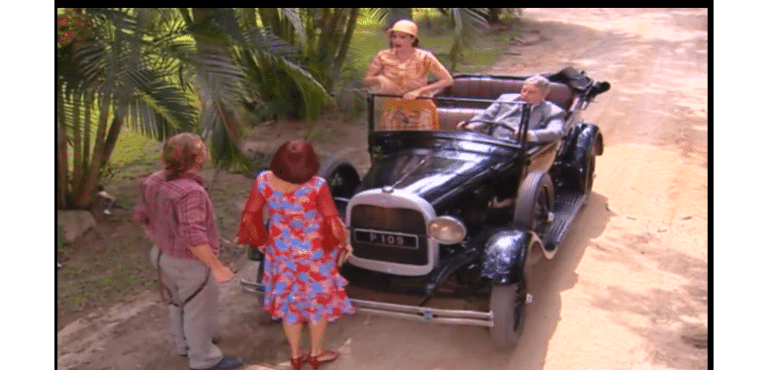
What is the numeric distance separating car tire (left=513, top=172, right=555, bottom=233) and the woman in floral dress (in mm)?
1481

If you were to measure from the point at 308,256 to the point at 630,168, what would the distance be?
532cm

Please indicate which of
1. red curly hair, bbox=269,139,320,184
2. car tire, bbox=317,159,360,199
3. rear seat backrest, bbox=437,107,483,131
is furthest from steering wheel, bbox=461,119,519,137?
red curly hair, bbox=269,139,320,184

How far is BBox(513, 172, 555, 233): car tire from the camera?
579 centimetres

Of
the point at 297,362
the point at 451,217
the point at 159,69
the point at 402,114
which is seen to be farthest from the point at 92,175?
the point at 451,217

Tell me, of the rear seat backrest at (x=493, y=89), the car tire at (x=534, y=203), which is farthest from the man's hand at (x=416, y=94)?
the rear seat backrest at (x=493, y=89)

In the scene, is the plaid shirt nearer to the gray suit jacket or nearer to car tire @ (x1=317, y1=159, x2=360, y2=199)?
car tire @ (x1=317, y1=159, x2=360, y2=199)

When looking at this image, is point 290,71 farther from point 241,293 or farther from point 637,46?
point 637,46

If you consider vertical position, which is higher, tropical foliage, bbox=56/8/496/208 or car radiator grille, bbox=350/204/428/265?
tropical foliage, bbox=56/8/496/208

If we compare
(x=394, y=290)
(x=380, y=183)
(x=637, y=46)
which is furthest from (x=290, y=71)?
(x=637, y=46)

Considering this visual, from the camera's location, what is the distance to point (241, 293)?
632 cm

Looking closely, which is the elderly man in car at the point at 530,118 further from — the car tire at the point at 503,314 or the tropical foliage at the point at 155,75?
the car tire at the point at 503,314

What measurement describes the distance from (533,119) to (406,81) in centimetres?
112

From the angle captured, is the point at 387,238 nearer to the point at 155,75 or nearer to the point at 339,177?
the point at 339,177

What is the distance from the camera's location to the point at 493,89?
848 cm
